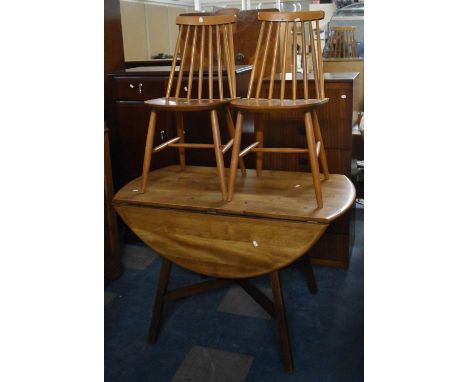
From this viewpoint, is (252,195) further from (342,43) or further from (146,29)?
(146,29)

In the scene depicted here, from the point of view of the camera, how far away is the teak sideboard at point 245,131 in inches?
91.5

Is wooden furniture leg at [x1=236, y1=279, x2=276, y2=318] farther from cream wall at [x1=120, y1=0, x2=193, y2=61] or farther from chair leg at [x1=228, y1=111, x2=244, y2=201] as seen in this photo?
cream wall at [x1=120, y1=0, x2=193, y2=61]

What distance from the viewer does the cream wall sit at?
14.0 ft

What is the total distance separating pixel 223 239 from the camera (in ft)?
5.45

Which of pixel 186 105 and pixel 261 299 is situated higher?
pixel 186 105

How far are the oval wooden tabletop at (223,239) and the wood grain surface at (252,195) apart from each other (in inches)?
1.0

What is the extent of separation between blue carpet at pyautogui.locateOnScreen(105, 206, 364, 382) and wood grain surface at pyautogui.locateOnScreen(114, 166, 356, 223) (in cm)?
59

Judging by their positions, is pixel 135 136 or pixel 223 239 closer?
pixel 223 239

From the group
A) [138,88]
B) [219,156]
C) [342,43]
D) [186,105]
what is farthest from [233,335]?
[342,43]

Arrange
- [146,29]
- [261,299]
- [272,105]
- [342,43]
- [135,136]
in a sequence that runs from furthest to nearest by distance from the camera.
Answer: [146,29]
[342,43]
[135,136]
[261,299]
[272,105]

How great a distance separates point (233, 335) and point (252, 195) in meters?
0.61
